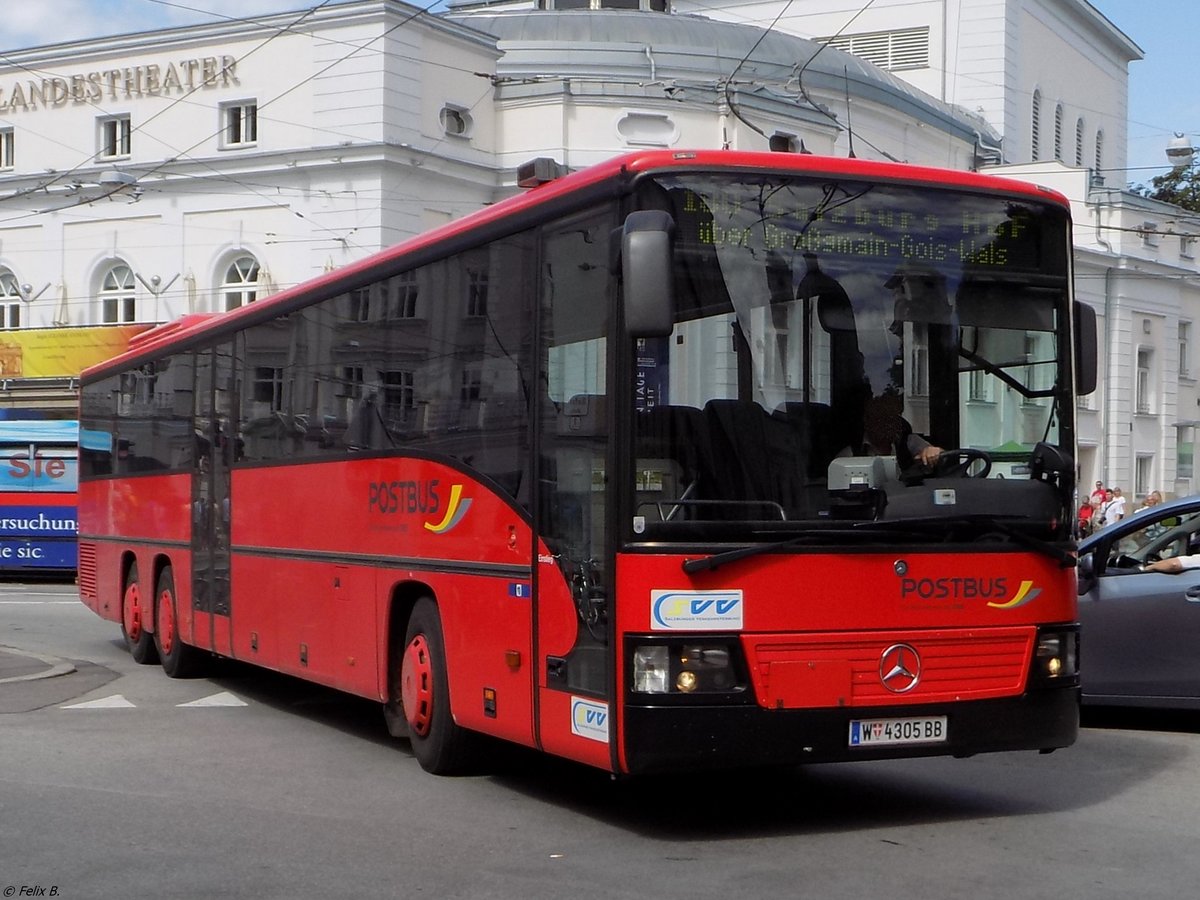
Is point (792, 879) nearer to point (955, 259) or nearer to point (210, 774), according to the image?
point (955, 259)

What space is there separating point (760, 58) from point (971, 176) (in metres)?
41.4

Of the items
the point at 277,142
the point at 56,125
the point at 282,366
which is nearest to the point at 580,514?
the point at 282,366

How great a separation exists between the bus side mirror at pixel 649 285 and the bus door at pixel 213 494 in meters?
6.99

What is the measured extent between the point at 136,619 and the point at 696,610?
1036 cm

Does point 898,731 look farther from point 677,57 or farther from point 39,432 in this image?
point 677,57

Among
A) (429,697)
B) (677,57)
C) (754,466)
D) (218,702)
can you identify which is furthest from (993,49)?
(754,466)

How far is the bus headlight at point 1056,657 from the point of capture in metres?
8.60

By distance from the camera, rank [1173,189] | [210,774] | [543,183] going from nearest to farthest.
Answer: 1. [543,183]
2. [210,774]
3. [1173,189]

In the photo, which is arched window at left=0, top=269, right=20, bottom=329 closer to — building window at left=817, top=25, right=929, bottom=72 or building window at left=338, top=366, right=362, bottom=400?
building window at left=817, top=25, right=929, bottom=72

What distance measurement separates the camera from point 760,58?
48875 mm

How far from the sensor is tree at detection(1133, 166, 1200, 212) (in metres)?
63.2

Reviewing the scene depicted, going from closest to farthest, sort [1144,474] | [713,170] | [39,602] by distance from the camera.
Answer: [713,170] < [39,602] < [1144,474]

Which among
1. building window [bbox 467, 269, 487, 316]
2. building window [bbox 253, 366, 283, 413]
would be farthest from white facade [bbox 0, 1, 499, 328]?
building window [bbox 467, 269, 487, 316]

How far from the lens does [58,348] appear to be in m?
43.1
